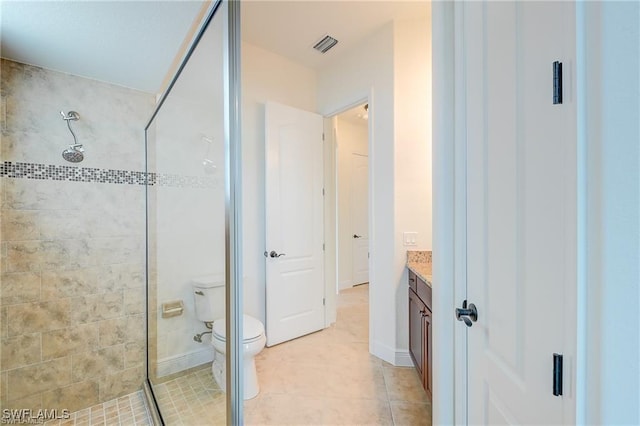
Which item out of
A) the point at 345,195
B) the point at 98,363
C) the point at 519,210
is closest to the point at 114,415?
the point at 98,363

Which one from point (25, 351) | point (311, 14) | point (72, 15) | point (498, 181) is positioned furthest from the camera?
point (311, 14)

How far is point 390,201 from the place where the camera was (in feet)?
7.80

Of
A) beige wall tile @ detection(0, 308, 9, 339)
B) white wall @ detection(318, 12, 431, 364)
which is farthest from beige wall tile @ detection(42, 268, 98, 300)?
white wall @ detection(318, 12, 431, 364)

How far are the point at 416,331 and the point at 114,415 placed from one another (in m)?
2.12

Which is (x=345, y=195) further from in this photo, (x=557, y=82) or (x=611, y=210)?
(x=611, y=210)

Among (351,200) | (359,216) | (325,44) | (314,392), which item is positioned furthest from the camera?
(359,216)

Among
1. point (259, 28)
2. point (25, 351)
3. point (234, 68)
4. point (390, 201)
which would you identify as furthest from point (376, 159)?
point (25, 351)

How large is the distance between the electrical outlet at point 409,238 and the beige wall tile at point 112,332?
2.21 metres

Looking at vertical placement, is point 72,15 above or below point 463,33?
above

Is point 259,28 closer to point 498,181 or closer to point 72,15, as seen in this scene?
point 72,15

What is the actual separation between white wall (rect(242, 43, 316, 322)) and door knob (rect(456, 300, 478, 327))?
2.05m

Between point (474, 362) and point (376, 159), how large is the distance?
181cm

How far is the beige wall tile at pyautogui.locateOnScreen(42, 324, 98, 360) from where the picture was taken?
1775 millimetres

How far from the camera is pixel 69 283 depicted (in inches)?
72.7
